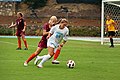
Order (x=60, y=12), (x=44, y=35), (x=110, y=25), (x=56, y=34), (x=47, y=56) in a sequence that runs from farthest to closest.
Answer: (x=60, y=12)
(x=110, y=25)
(x=44, y=35)
(x=56, y=34)
(x=47, y=56)

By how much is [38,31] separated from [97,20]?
9609mm

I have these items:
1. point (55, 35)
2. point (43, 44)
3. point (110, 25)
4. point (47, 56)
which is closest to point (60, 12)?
point (110, 25)

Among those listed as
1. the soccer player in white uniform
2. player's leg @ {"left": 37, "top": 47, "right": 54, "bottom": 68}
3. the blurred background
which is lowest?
the blurred background

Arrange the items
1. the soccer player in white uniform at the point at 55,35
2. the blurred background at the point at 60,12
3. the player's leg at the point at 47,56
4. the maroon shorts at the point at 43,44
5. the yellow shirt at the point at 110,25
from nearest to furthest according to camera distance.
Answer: the player's leg at the point at 47,56 < the soccer player in white uniform at the point at 55,35 < the maroon shorts at the point at 43,44 < the yellow shirt at the point at 110,25 < the blurred background at the point at 60,12

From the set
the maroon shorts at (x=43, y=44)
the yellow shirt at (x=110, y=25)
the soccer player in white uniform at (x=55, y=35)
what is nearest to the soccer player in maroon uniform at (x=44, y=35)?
the maroon shorts at (x=43, y=44)

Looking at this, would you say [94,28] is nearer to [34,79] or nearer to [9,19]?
[9,19]

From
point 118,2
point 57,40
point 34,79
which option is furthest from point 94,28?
point 34,79

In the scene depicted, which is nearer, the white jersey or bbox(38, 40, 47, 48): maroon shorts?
the white jersey

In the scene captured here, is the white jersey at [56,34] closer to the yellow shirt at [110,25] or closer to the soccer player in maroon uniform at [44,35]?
the soccer player in maroon uniform at [44,35]

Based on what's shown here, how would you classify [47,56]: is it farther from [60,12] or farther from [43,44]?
[60,12]

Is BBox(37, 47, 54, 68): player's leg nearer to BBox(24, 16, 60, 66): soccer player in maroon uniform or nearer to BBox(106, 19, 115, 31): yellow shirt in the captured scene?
BBox(24, 16, 60, 66): soccer player in maroon uniform

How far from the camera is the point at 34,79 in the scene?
1201cm

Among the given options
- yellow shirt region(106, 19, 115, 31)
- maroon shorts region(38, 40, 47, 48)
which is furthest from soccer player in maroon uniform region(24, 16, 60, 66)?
yellow shirt region(106, 19, 115, 31)

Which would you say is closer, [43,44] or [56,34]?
[56,34]
